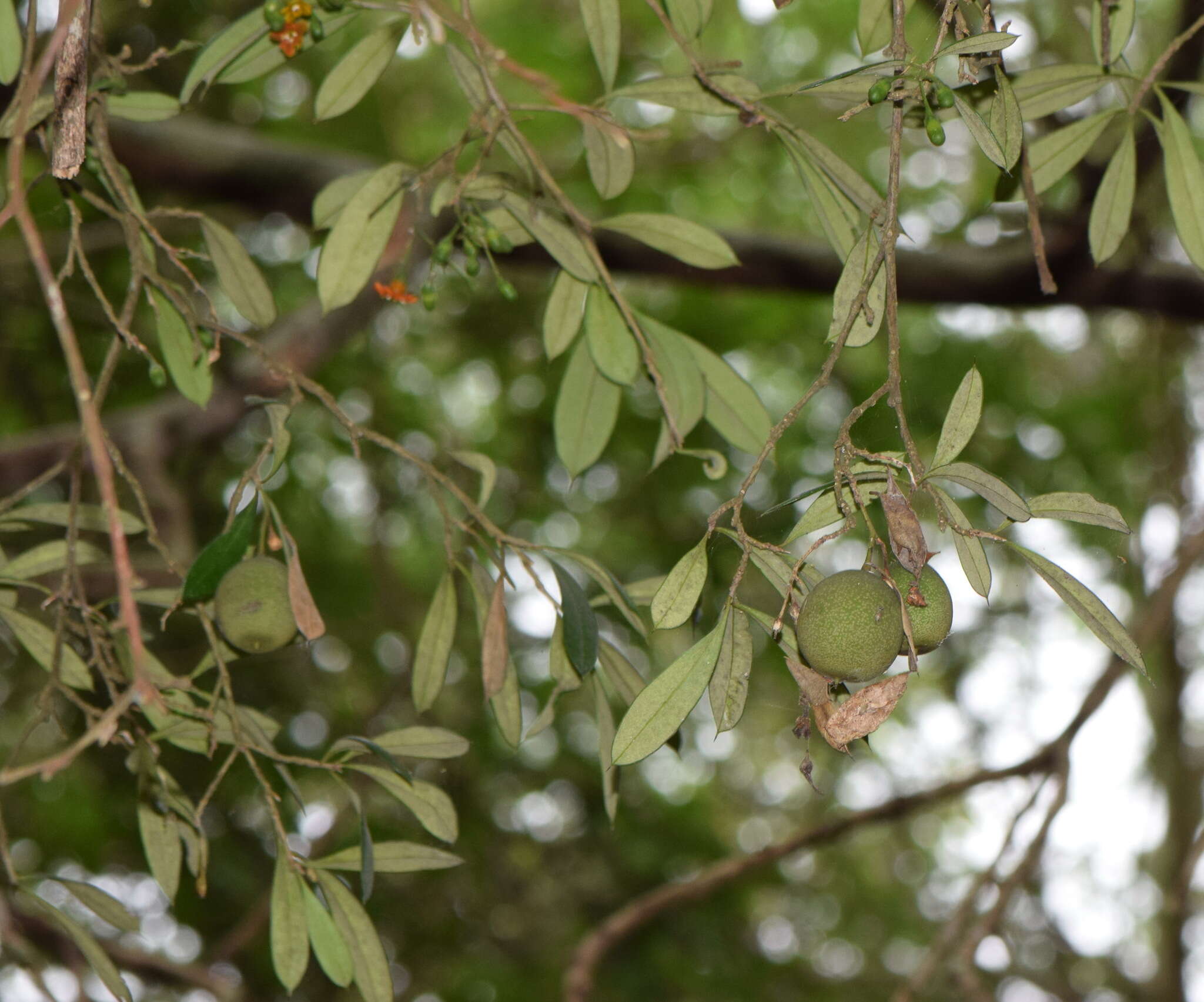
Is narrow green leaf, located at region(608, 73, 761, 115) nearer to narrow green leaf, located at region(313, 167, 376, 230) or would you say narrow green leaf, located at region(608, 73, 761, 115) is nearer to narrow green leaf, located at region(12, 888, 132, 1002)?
narrow green leaf, located at region(313, 167, 376, 230)

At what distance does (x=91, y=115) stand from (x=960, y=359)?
3.12m

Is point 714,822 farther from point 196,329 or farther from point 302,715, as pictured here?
point 196,329

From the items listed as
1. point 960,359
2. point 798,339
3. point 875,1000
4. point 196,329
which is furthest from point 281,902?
point 875,1000

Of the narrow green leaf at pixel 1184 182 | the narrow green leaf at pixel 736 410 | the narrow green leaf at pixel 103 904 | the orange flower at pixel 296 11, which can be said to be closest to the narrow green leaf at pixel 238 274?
the orange flower at pixel 296 11

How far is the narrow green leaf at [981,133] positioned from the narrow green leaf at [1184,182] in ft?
1.34

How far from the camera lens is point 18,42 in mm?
1132

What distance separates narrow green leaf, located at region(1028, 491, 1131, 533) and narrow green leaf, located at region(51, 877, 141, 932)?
100 cm

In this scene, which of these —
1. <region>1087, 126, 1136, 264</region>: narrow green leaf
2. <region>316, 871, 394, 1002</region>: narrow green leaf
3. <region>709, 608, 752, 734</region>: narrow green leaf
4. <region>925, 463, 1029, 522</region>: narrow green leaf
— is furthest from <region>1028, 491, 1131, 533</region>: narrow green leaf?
<region>316, 871, 394, 1002</region>: narrow green leaf

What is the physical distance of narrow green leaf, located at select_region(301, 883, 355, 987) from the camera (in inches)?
46.7

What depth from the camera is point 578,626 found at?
1.11 m

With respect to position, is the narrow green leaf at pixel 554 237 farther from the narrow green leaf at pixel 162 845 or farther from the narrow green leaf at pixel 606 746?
the narrow green leaf at pixel 162 845

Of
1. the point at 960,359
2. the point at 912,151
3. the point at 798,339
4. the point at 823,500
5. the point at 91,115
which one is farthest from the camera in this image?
the point at 912,151

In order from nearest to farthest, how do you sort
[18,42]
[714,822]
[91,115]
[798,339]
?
[18,42] < [91,115] < [798,339] < [714,822]

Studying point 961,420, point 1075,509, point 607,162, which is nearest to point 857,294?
point 961,420
